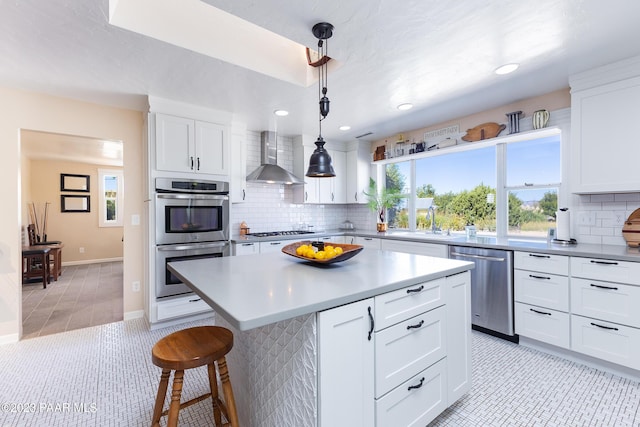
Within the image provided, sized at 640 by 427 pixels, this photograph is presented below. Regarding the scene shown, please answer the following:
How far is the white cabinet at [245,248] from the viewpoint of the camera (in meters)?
3.69

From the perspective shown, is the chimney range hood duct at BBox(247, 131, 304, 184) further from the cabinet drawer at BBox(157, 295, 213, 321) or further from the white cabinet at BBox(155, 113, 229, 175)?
the cabinet drawer at BBox(157, 295, 213, 321)

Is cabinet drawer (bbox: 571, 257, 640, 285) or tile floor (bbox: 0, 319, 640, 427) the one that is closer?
tile floor (bbox: 0, 319, 640, 427)

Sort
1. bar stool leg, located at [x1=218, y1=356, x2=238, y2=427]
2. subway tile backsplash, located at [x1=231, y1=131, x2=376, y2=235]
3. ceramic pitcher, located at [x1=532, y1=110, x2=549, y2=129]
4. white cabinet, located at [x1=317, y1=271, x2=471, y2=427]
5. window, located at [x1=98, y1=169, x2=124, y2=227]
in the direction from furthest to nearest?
window, located at [x1=98, y1=169, x2=124, y2=227] < subway tile backsplash, located at [x1=231, y1=131, x2=376, y2=235] < ceramic pitcher, located at [x1=532, y1=110, x2=549, y2=129] < bar stool leg, located at [x1=218, y1=356, x2=238, y2=427] < white cabinet, located at [x1=317, y1=271, x2=471, y2=427]

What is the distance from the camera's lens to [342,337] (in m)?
1.26

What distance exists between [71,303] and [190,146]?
2.93 m

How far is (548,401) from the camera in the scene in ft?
6.47

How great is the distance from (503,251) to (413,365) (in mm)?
1853

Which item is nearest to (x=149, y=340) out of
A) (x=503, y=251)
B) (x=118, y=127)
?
(x=118, y=127)

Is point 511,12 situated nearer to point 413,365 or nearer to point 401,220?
point 413,365

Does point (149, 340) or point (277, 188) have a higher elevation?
point (277, 188)

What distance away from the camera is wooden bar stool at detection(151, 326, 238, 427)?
52.7 inches

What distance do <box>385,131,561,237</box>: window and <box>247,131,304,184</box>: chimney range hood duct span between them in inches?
72.0

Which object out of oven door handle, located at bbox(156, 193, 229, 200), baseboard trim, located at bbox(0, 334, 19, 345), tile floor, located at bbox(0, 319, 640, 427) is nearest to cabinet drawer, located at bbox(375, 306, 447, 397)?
tile floor, located at bbox(0, 319, 640, 427)

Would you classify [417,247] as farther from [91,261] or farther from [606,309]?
[91,261]
